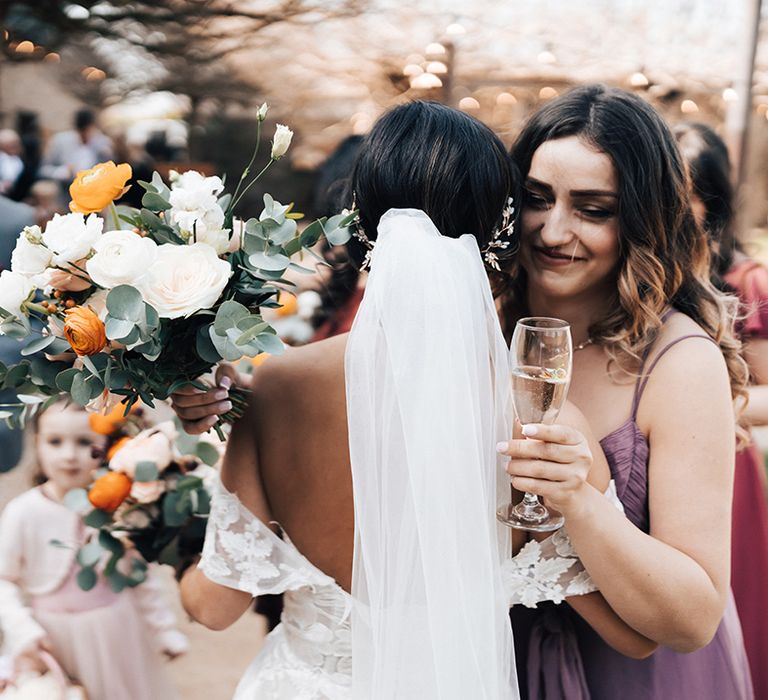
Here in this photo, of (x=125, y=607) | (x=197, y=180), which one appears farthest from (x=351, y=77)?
(x=197, y=180)

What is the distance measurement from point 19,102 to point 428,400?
8.39 m

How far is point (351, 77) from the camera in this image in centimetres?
896

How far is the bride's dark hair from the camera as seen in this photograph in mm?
1452

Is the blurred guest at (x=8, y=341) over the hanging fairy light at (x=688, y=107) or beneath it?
over

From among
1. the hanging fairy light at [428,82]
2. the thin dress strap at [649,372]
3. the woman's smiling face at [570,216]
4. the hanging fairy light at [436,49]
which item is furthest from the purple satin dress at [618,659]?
the hanging fairy light at [436,49]

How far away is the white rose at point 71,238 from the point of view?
141 cm

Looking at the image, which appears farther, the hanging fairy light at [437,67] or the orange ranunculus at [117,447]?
the hanging fairy light at [437,67]

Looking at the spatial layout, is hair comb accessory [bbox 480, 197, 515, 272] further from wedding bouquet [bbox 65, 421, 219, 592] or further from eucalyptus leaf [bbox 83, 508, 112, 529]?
eucalyptus leaf [bbox 83, 508, 112, 529]

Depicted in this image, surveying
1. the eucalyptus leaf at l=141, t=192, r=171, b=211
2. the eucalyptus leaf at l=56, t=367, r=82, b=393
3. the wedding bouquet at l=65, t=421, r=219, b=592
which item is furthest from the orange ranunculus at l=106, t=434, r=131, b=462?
the eucalyptus leaf at l=141, t=192, r=171, b=211

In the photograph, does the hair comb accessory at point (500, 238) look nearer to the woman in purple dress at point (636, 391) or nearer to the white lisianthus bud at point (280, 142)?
the woman in purple dress at point (636, 391)

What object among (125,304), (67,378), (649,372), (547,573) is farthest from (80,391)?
(649,372)

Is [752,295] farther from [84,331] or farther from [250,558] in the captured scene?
[84,331]

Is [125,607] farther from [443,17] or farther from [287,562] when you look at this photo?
[443,17]

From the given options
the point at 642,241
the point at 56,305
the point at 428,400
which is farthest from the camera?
the point at 642,241
